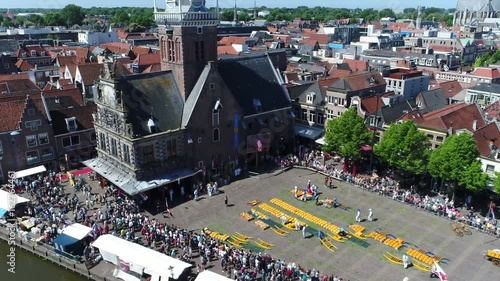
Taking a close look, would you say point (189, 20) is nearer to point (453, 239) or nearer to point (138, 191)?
point (138, 191)

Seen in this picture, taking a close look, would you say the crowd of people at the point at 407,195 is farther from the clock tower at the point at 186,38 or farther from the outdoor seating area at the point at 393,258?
the clock tower at the point at 186,38

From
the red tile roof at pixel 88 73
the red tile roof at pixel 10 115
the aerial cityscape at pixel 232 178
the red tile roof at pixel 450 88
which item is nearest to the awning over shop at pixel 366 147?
the aerial cityscape at pixel 232 178

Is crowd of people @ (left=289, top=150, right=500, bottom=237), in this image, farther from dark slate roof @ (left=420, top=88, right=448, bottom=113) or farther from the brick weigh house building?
dark slate roof @ (left=420, top=88, right=448, bottom=113)

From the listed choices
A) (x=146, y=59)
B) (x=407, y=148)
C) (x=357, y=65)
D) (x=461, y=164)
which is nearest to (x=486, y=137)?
(x=461, y=164)

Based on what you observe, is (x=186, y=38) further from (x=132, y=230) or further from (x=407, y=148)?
(x=407, y=148)

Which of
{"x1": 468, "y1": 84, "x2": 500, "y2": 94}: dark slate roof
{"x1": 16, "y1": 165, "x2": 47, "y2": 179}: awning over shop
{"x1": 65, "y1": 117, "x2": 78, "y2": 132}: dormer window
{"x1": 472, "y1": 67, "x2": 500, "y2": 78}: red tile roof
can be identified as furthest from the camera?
{"x1": 472, "y1": 67, "x2": 500, "y2": 78}: red tile roof

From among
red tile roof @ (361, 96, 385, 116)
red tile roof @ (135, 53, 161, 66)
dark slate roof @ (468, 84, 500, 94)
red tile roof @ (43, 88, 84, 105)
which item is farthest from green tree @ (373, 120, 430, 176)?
red tile roof @ (135, 53, 161, 66)
